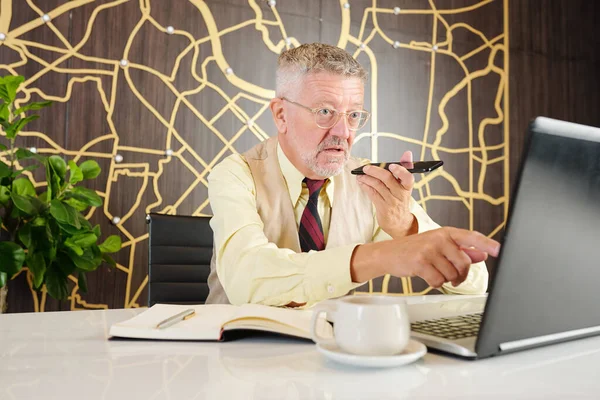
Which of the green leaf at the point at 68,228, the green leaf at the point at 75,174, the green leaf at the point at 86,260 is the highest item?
the green leaf at the point at 75,174

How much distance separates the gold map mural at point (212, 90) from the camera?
9.60 feet

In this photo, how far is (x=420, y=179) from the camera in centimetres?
377

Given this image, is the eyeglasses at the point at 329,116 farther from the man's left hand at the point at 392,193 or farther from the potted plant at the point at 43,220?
the potted plant at the point at 43,220

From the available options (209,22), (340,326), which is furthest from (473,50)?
(340,326)

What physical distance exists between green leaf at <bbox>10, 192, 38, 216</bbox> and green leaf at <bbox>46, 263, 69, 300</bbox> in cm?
30

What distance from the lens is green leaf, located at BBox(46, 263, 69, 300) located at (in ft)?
8.25

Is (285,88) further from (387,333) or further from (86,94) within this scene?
(86,94)

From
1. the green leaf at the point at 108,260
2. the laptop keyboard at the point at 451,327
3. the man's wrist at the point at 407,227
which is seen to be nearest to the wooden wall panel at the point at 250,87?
the green leaf at the point at 108,260

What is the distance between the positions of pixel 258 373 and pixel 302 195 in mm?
1124

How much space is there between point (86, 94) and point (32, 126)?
314 millimetres

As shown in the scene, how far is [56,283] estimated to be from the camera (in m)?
2.53

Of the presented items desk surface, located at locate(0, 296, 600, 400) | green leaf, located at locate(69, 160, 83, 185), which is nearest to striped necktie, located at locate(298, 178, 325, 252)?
desk surface, located at locate(0, 296, 600, 400)

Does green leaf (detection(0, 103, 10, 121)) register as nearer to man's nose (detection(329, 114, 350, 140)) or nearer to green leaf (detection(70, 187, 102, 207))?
green leaf (detection(70, 187, 102, 207))

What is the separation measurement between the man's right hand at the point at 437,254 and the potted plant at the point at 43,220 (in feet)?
5.76
